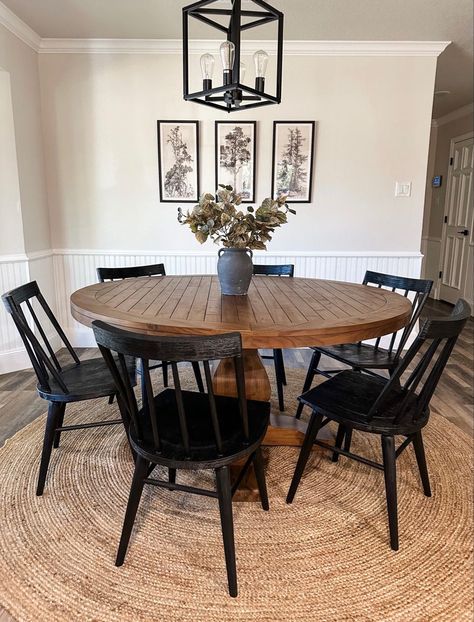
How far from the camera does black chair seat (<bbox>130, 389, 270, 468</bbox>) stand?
1.29m

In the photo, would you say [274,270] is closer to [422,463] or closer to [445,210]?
[422,463]

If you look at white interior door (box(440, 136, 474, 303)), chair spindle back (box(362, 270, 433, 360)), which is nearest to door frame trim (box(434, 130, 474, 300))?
white interior door (box(440, 136, 474, 303))

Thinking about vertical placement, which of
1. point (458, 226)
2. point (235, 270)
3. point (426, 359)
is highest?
point (458, 226)

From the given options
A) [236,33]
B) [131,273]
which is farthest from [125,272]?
[236,33]

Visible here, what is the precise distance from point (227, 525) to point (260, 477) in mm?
357

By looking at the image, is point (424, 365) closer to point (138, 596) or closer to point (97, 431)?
point (138, 596)

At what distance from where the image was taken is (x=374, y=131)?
11.5 feet

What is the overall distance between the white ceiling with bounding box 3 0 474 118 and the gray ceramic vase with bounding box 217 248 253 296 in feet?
6.34

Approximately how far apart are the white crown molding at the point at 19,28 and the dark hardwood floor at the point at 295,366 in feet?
8.06

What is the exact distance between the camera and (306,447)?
66.2 inches

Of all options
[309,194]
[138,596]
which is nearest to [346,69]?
[309,194]

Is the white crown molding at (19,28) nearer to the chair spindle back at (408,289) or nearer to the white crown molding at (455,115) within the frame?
the chair spindle back at (408,289)

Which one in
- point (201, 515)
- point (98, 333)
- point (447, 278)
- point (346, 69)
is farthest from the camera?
point (447, 278)

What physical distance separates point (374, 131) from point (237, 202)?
228 centimetres
